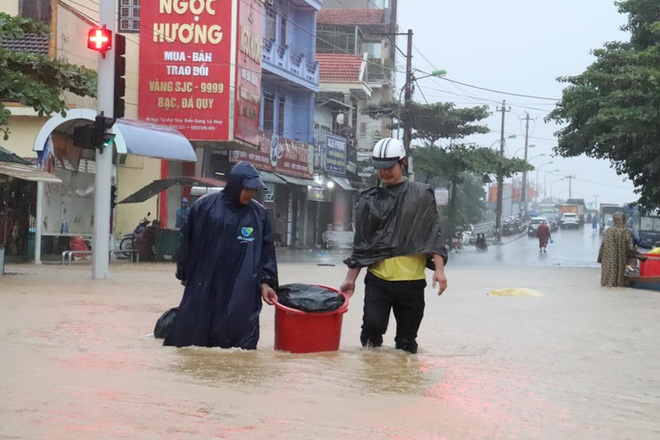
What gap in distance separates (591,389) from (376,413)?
222cm

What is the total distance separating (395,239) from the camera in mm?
7641

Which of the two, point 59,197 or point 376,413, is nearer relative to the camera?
point 376,413

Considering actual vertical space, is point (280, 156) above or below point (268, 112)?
below

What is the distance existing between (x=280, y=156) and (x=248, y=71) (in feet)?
22.9

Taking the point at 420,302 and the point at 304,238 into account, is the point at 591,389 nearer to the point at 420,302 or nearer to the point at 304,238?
the point at 420,302

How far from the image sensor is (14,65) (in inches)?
646

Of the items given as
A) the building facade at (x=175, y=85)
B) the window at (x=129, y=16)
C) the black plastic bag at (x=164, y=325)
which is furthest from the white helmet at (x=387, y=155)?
the window at (x=129, y=16)

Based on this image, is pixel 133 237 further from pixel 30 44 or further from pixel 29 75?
pixel 29 75

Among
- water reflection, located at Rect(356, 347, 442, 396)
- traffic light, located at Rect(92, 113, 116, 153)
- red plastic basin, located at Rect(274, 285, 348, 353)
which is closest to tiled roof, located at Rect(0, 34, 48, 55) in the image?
traffic light, located at Rect(92, 113, 116, 153)

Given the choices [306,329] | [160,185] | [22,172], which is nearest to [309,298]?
[306,329]

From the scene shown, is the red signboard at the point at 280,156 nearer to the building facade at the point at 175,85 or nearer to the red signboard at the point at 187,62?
the building facade at the point at 175,85

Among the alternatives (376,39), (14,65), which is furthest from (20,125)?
(376,39)

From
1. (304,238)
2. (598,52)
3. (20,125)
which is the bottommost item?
(304,238)

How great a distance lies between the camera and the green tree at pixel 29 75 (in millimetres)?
15781
